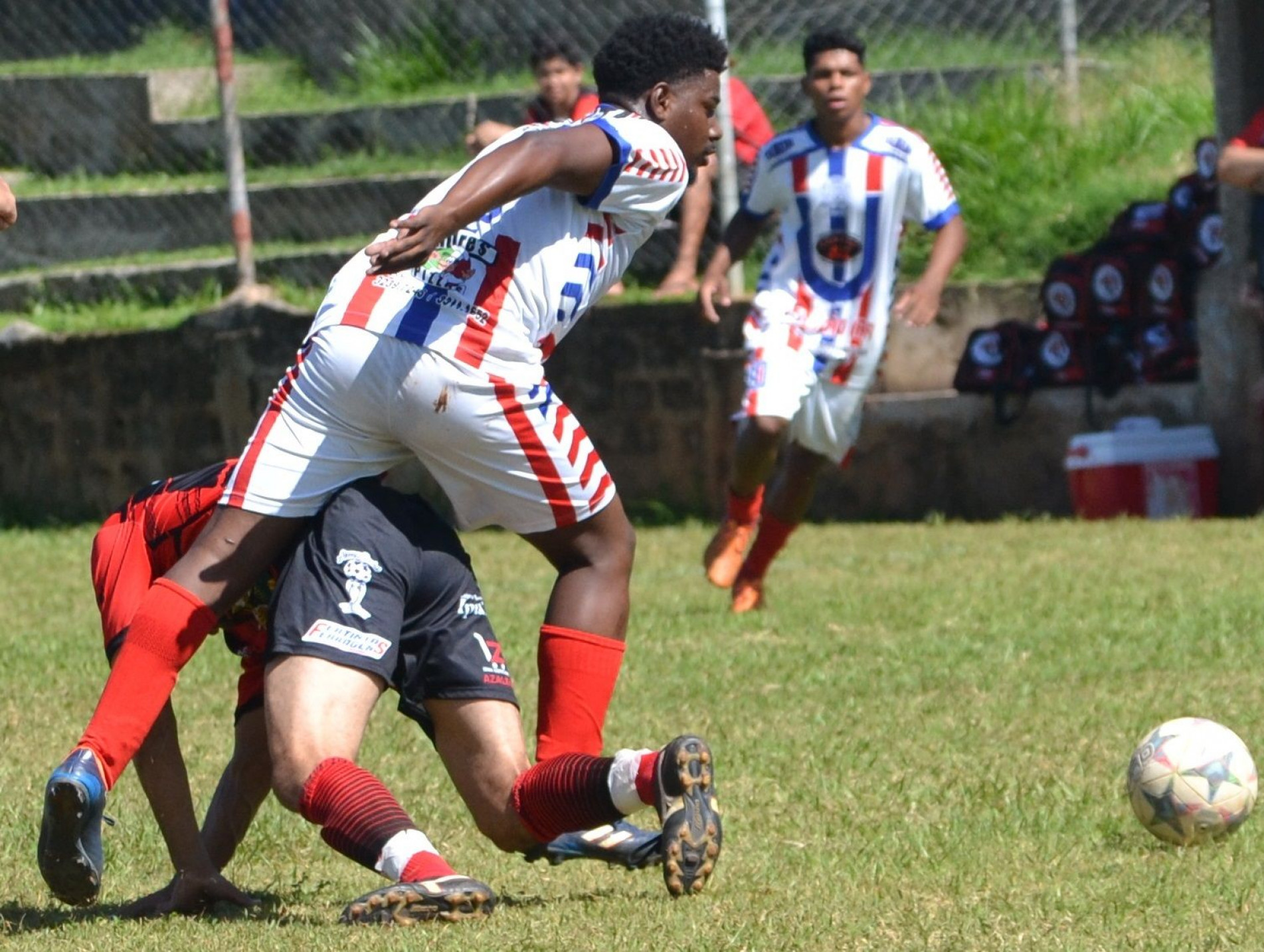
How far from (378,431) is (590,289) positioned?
0.56 meters

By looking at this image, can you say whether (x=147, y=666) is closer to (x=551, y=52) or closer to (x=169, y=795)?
(x=169, y=795)

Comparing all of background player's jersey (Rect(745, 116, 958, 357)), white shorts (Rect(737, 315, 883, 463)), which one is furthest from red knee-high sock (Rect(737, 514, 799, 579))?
background player's jersey (Rect(745, 116, 958, 357))

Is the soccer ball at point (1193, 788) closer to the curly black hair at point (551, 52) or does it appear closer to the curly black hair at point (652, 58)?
the curly black hair at point (652, 58)

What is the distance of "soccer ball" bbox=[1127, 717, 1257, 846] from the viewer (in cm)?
Answer: 470

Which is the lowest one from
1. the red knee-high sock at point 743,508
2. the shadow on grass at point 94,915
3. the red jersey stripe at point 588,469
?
the shadow on grass at point 94,915

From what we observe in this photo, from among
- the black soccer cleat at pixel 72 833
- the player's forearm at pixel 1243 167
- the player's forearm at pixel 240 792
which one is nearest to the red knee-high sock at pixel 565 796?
the player's forearm at pixel 240 792

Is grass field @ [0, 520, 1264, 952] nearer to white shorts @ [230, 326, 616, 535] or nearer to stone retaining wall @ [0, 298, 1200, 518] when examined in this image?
white shorts @ [230, 326, 616, 535]

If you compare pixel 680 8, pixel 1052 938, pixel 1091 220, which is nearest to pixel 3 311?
pixel 680 8

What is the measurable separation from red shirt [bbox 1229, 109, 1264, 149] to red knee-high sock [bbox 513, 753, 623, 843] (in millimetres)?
6858

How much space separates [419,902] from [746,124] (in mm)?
8537

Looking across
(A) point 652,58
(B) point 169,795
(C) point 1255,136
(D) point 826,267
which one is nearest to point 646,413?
(D) point 826,267

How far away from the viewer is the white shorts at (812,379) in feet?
28.5

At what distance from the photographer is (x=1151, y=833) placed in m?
4.78

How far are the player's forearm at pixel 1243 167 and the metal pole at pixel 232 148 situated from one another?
5283 millimetres
